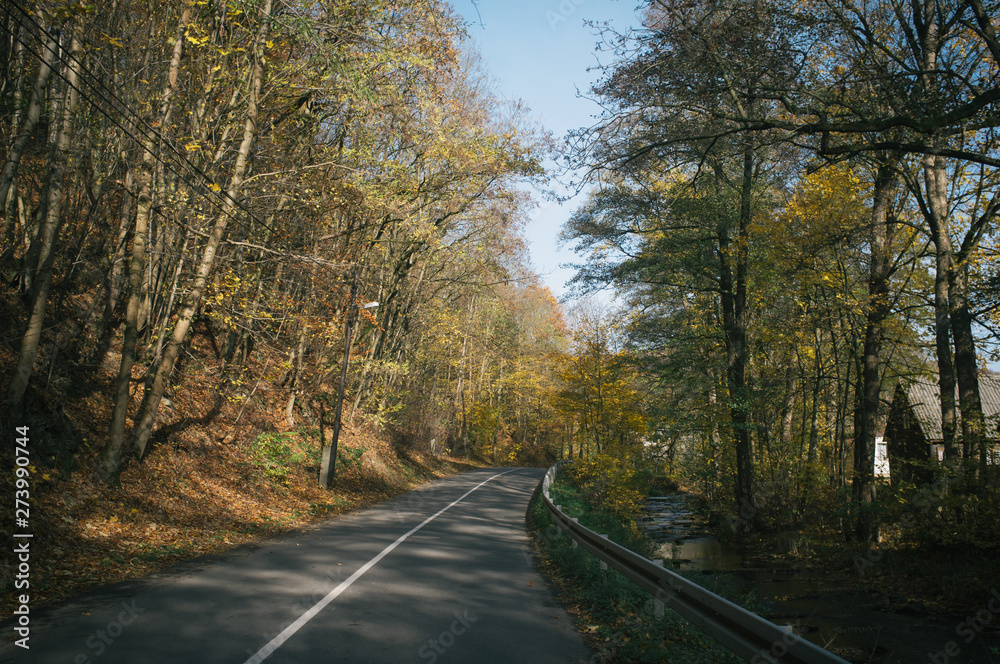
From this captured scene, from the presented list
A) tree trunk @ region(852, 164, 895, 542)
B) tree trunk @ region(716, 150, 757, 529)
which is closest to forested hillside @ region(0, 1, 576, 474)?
tree trunk @ region(716, 150, 757, 529)

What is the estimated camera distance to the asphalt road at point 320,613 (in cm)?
468

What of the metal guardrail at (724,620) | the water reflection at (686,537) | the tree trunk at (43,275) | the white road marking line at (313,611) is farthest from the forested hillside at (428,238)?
the metal guardrail at (724,620)

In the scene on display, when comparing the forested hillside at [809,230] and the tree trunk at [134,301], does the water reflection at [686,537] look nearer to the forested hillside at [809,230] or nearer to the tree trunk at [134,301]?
the forested hillside at [809,230]

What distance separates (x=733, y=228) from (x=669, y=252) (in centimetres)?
195

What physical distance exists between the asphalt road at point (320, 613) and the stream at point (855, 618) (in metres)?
3.90

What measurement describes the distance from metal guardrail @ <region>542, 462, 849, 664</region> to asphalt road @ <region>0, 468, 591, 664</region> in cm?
92

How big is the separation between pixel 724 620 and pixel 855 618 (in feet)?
25.0

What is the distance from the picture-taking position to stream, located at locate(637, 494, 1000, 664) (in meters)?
8.32

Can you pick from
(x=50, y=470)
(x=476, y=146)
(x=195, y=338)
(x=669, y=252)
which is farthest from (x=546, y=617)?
(x=195, y=338)

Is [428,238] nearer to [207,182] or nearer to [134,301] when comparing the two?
[207,182]

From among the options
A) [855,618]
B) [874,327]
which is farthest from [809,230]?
[855,618]

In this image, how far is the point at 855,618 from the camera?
1001cm

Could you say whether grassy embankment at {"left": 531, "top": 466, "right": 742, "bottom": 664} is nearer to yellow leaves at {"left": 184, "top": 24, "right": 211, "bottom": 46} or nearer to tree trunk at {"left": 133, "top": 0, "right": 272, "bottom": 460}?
tree trunk at {"left": 133, "top": 0, "right": 272, "bottom": 460}

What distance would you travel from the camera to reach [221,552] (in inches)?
351
